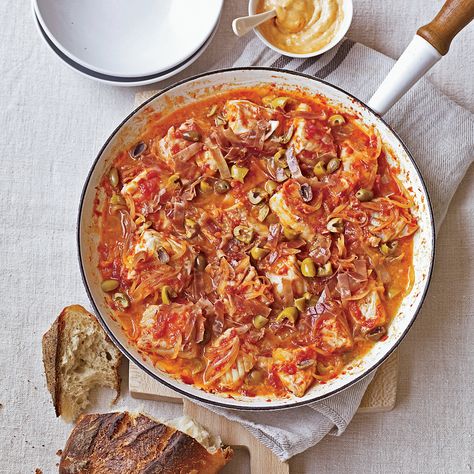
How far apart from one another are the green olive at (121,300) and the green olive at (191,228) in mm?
631

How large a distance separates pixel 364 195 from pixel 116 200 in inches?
70.7

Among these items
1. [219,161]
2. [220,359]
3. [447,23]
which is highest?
[447,23]

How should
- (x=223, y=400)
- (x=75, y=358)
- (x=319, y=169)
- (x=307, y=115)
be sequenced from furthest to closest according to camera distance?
(x=75, y=358), (x=307, y=115), (x=319, y=169), (x=223, y=400)

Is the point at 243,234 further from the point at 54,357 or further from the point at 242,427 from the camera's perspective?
the point at 54,357

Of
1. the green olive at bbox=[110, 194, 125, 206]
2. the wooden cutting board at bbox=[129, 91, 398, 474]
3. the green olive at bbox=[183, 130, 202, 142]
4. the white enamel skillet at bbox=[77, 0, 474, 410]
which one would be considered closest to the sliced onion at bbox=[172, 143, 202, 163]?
the green olive at bbox=[183, 130, 202, 142]

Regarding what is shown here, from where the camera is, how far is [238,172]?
212 inches

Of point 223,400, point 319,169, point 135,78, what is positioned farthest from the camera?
point 135,78

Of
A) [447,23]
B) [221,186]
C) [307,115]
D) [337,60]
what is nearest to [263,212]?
[221,186]

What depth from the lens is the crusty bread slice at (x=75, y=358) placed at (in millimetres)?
5531

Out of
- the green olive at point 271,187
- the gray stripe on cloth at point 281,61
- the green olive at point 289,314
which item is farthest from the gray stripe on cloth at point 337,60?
the green olive at point 289,314

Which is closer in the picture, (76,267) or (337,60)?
(337,60)

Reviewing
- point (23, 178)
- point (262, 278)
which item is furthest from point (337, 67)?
point (23, 178)

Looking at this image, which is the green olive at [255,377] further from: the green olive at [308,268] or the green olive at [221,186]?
the green olive at [221,186]

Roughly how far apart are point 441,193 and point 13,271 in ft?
11.1
